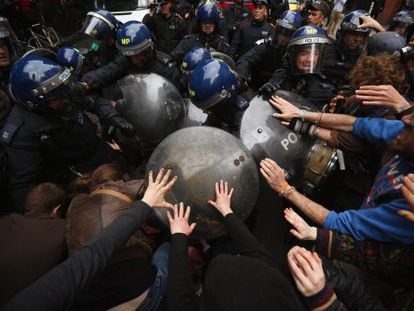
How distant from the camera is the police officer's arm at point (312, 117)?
7.43ft

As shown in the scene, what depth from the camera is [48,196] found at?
6.82 feet

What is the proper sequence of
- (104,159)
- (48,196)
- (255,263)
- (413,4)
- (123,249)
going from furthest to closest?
(413,4) → (104,159) → (48,196) → (123,249) → (255,263)

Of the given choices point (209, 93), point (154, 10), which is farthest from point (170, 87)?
point (154, 10)

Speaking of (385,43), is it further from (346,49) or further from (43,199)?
(43,199)

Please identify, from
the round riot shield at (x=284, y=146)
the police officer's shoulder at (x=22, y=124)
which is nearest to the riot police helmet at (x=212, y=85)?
the round riot shield at (x=284, y=146)

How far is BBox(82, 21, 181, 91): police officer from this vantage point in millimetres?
3219

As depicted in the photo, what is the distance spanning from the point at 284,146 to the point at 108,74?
2624 millimetres

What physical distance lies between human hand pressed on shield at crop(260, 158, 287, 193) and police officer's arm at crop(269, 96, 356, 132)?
45cm

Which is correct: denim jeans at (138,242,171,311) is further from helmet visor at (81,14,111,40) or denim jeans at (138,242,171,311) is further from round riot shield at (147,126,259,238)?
helmet visor at (81,14,111,40)

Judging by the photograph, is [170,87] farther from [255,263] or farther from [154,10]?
[154,10]

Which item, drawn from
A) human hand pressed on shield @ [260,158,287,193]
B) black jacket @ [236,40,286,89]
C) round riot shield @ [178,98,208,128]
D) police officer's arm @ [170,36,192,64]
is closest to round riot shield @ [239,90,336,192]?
human hand pressed on shield @ [260,158,287,193]

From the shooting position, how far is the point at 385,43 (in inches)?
130

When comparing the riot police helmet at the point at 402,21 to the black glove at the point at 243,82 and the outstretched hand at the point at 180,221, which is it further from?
the outstretched hand at the point at 180,221

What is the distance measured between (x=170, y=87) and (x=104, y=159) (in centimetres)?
110
